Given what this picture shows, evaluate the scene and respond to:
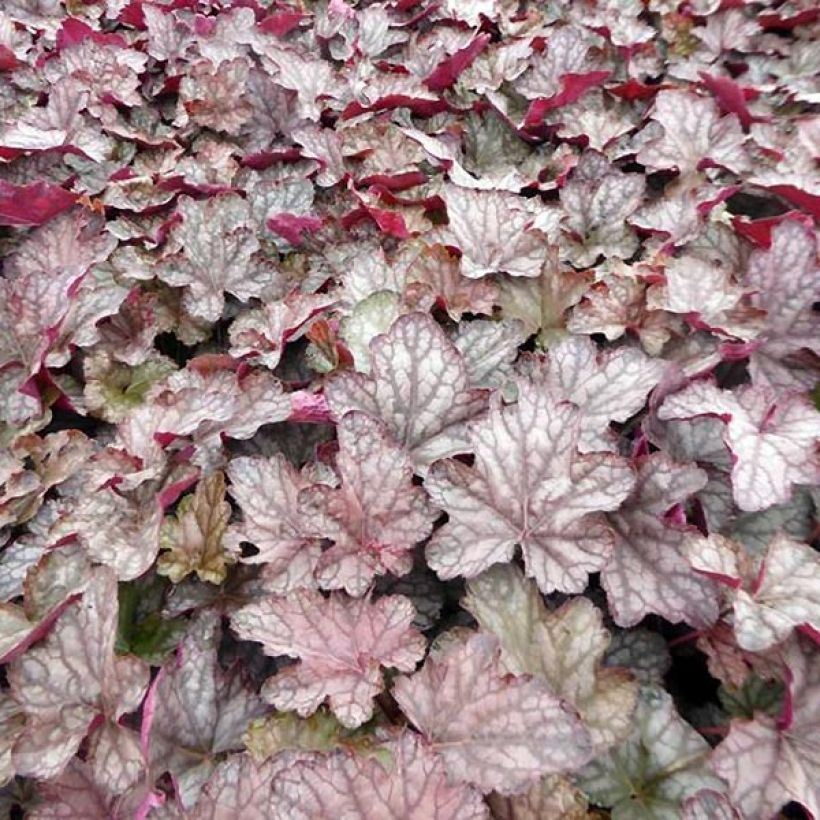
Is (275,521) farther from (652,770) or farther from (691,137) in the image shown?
(691,137)

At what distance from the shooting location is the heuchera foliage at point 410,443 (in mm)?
1319

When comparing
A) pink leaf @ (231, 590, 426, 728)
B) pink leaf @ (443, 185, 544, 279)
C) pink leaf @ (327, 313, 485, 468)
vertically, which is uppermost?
pink leaf @ (443, 185, 544, 279)

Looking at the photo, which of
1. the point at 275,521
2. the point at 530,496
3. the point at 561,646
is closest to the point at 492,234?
the point at 530,496

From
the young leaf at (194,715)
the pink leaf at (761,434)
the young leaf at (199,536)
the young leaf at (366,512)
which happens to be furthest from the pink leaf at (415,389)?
the young leaf at (194,715)

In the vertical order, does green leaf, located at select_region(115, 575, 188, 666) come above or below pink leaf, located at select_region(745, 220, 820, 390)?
below

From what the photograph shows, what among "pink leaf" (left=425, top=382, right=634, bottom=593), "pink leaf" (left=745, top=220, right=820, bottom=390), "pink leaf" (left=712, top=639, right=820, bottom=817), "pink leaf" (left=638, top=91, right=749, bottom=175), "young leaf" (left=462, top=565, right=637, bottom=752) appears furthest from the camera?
"pink leaf" (left=638, top=91, right=749, bottom=175)

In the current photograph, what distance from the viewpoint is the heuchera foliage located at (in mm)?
1319

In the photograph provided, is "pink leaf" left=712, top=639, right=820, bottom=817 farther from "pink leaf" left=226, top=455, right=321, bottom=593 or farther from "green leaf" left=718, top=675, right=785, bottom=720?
"pink leaf" left=226, top=455, right=321, bottom=593

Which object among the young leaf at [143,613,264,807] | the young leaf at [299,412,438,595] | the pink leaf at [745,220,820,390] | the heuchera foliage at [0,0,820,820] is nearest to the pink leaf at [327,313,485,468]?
the heuchera foliage at [0,0,820,820]

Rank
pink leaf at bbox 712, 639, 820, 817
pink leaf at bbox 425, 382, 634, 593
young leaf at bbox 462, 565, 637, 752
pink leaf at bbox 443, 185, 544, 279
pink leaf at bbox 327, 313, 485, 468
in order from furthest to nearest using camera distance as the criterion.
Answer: pink leaf at bbox 443, 185, 544, 279, pink leaf at bbox 327, 313, 485, 468, pink leaf at bbox 425, 382, 634, 593, young leaf at bbox 462, 565, 637, 752, pink leaf at bbox 712, 639, 820, 817

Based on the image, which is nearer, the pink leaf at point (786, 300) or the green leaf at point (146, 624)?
the green leaf at point (146, 624)

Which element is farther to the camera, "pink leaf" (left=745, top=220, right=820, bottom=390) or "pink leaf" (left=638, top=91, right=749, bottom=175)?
"pink leaf" (left=638, top=91, right=749, bottom=175)

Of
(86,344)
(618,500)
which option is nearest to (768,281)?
(618,500)

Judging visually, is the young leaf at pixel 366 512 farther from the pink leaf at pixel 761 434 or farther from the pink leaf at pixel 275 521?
the pink leaf at pixel 761 434
